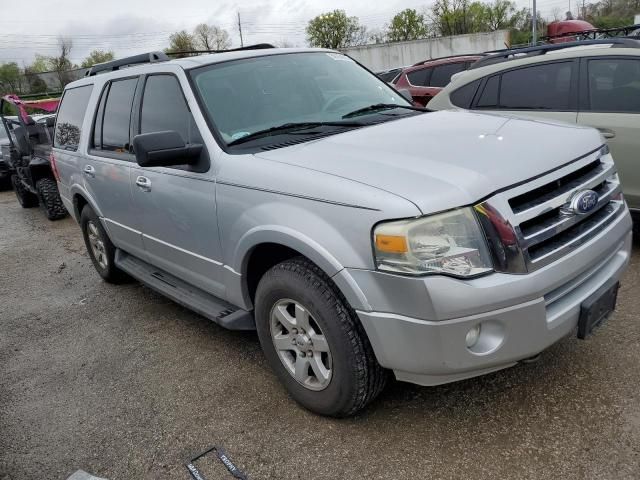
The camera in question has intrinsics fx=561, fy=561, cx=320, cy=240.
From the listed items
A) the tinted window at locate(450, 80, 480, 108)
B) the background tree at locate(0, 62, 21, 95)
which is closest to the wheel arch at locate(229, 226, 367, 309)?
the tinted window at locate(450, 80, 480, 108)

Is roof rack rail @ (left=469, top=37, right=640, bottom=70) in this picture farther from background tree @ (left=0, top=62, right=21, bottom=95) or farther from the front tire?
background tree @ (left=0, top=62, right=21, bottom=95)

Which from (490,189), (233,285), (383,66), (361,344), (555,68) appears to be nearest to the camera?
(490,189)

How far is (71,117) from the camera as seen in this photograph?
5.23 meters

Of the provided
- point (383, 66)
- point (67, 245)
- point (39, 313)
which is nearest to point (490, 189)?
point (39, 313)

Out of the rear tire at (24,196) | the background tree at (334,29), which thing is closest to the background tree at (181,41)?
the background tree at (334,29)

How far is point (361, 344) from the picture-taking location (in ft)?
8.13

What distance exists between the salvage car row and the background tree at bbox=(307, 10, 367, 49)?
76.9m

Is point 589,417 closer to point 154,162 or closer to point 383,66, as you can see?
point 154,162

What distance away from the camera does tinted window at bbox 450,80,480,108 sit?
5.36 m

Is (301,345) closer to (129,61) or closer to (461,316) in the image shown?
(461,316)

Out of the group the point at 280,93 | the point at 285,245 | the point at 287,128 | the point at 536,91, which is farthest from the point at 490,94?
the point at 285,245

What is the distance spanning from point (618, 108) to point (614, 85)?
0.68 feet

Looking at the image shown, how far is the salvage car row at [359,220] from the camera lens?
7.18 ft

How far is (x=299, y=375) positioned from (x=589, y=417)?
4.55ft
